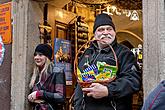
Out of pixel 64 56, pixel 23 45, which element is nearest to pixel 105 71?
pixel 23 45

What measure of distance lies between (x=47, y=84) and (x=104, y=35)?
1.15 meters

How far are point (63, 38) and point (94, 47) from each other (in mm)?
2200

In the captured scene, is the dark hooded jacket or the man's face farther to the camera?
the man's face

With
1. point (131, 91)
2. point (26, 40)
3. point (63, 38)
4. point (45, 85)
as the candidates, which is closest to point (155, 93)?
point (131, 91)

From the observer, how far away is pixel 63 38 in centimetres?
530

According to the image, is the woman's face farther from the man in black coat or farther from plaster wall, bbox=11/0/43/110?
the man in black coat

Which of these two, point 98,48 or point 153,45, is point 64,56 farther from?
point 153,45

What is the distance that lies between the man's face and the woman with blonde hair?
3.11 ft

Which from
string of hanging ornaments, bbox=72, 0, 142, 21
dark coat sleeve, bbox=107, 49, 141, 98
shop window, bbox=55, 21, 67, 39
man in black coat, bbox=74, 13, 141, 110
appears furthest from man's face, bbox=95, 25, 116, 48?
string of hanging ornaments, bbox=72, 0, 142, 21

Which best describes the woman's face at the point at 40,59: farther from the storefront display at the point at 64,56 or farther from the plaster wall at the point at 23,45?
the storefront display at the point at 64,56

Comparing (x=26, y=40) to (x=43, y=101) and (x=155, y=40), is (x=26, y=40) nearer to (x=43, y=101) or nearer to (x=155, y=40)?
(x=43, y=101)

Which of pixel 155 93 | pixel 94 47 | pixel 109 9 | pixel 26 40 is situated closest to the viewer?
pixel 155 93

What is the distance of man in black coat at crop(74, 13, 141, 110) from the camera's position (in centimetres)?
278

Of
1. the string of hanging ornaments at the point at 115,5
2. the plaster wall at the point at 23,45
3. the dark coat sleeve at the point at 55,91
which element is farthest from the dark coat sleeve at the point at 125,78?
the string of hanging ornaments at the point at 115,5
